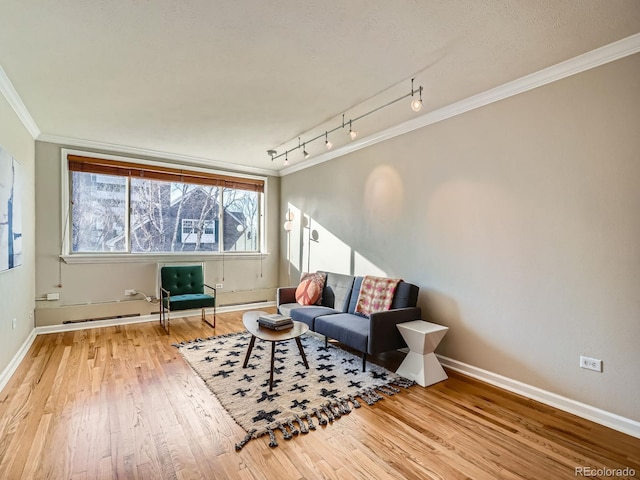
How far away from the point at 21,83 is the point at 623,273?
4.94m

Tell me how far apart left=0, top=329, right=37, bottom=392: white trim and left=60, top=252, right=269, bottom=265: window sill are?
1039 mm

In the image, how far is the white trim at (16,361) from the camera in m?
2.82

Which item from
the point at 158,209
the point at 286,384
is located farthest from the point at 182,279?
the point at 286,384

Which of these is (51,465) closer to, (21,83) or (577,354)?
(21,83)

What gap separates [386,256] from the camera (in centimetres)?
401

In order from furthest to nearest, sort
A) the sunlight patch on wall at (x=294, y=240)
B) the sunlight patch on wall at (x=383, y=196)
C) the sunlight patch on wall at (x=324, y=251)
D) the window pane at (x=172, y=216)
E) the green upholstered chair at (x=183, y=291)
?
the sunlight patch on wall at (x=294, y=240) → the window pane at (x=172, y=216) → the sunlight patch on wall at (x=324, y=251) → the green upholstered chair at (x=183, y=291) → the sunlight patch on wall at (x=383, y=196)

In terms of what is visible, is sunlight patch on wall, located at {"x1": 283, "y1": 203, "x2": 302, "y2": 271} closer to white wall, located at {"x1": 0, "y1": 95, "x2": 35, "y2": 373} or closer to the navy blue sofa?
the navy blue sofa

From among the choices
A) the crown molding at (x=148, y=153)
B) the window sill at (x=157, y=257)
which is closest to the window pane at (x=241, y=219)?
the window sill at (x=157, y=257)

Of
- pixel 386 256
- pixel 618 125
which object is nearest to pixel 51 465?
pixel 386 256

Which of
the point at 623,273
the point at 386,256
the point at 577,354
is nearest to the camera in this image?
the point at 623,273

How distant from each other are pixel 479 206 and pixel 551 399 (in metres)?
1.67

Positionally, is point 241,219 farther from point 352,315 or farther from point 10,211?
point 10,211

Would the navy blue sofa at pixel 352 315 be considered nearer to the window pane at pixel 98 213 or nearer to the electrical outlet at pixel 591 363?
the electrical outlet at pixel 591 363

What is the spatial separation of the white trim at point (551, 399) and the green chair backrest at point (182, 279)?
3.64 meters
